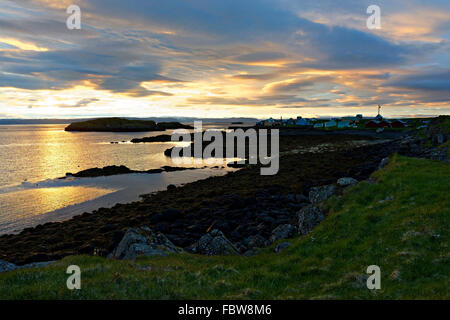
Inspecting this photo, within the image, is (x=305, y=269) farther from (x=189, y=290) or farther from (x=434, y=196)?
(x=434, y=196)

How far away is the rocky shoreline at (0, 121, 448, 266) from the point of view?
53.8ft

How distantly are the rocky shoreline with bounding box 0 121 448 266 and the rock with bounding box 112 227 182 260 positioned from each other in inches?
3.1

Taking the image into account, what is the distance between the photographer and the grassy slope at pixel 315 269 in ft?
27.1

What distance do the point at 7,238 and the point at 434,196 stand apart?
2913cm

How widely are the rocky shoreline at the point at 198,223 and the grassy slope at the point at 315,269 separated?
2465mm

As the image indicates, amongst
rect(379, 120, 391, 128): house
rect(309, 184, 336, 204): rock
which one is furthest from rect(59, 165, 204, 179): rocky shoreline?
rect(379, 120, 391, 128): house

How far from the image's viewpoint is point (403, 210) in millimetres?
13531

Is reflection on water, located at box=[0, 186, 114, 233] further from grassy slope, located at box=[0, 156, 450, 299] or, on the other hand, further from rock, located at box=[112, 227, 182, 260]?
grassy slope, located at box=[0, 156, 450, 299]

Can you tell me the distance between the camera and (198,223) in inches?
859

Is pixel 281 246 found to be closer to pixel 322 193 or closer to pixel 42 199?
pixel 322 193

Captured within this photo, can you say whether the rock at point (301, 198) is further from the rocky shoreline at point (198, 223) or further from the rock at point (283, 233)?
the rock at point (283, 233)

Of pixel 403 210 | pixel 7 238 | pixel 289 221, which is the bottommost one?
pixel 7 238

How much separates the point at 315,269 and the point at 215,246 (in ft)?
18.4
